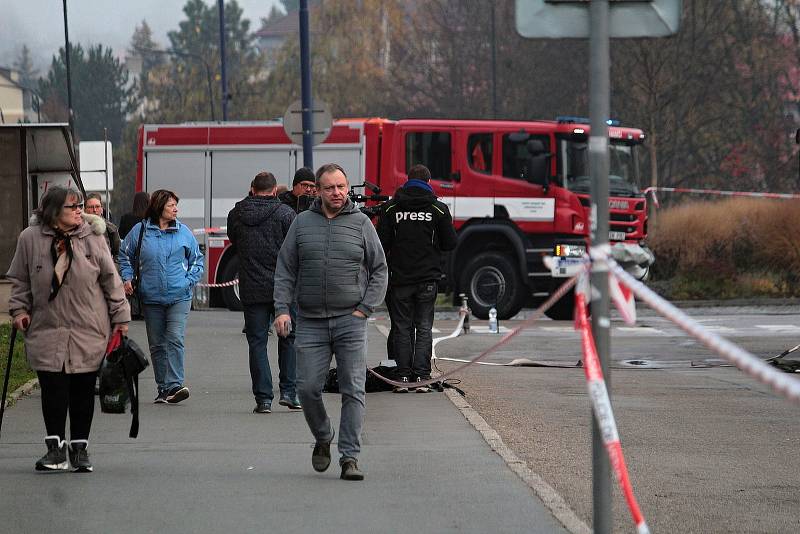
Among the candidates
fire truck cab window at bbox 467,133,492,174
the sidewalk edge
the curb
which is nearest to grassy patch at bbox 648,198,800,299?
fire truck cab window at bbox 467,133,492,174

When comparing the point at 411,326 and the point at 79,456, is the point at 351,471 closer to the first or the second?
the point at 79,456

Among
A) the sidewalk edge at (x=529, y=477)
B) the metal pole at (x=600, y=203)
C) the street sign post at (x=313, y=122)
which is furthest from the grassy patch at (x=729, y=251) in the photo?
the metal pole at (x=600, y=203)

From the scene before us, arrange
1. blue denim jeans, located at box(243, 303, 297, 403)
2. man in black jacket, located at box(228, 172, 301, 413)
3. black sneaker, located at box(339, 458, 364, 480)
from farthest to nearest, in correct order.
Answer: man in black jacket, located at box(228, 172, 301, 413), blue denim jeans, located at box(243, 303, 297, 403), black sneaker, located at box(339, 458, 364, 480)

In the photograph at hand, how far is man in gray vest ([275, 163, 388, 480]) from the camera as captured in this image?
851 centimetres

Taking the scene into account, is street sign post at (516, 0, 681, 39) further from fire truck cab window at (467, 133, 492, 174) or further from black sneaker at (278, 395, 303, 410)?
fire truck cab window at (467, 133, 492, 174)

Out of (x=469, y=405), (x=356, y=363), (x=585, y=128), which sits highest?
(x=585, y=128)

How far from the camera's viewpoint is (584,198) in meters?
22.7

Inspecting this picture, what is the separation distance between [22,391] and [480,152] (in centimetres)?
1137

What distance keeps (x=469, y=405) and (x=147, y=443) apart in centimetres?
280

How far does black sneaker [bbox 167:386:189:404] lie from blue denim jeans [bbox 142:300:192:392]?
0.05m

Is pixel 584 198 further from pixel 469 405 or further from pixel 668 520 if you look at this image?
pixel 668 520

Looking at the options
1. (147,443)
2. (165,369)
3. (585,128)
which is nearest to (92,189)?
(585,128)

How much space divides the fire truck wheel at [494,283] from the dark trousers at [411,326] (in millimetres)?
9893

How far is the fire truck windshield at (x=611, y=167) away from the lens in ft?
74.5
